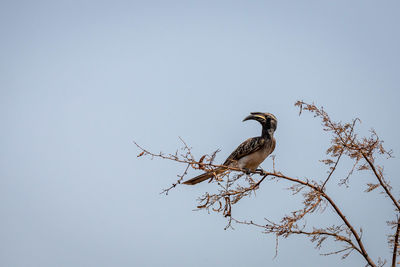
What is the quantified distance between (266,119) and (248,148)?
0.72 m

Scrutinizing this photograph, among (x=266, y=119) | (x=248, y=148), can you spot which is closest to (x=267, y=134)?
(x=266, y=119)

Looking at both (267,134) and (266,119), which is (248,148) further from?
(266,119)

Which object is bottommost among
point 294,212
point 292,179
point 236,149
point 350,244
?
point 350,244

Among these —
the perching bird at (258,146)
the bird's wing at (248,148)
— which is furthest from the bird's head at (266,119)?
the bird's wing at (248,148)

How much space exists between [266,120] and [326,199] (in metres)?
3.98

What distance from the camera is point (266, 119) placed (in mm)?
9586

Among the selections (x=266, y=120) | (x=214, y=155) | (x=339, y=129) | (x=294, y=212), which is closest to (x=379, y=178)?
(x=339, y=129)

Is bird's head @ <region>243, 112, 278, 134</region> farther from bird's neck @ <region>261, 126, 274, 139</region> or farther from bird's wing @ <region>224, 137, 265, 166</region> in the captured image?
bird's wing @ <region>224, 137, 265, 166</region>

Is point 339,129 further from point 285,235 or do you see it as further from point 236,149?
point 236,149

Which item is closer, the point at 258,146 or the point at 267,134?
the point at 258,146

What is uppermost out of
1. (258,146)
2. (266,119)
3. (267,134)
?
(266,119)

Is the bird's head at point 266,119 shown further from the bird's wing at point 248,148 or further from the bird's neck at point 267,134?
the bird's wing at point 248,148

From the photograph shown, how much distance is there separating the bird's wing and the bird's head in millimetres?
283

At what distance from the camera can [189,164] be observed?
20.1 ft
